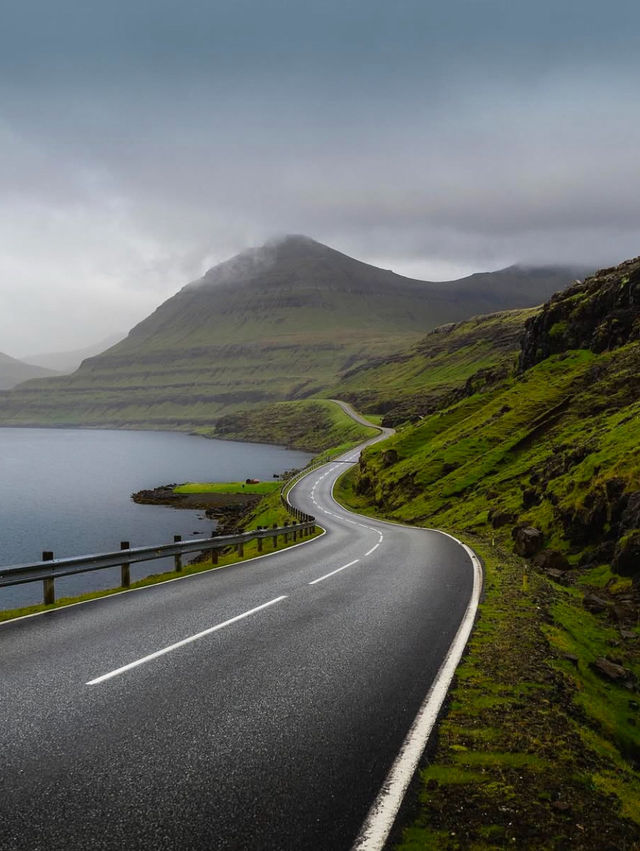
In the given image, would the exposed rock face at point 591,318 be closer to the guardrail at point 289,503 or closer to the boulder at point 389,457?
the boulder at point 389,457

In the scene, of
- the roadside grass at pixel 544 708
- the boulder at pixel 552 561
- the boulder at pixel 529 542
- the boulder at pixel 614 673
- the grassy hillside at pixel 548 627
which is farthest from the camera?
the boulder at pixel 529 542


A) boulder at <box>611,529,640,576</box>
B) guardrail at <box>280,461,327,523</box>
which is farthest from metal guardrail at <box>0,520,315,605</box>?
guardrail at <box>280,461,327,523</box>

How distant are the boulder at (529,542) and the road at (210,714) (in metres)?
10.6

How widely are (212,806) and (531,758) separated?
3.18m

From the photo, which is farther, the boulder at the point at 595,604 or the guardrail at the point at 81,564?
the boulder at the point at 595,604

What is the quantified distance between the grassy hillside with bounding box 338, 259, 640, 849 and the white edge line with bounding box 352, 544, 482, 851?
0.18 meters

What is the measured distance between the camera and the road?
4234mm

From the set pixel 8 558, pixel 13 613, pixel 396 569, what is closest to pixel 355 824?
pixel 13 613

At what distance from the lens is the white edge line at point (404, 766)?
414cm

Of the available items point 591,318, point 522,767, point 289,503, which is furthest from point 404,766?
point 591,318

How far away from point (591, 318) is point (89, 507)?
65.6 meters

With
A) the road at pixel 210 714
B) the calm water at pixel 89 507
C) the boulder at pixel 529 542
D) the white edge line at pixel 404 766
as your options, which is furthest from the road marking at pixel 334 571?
the calm water at pixel 89 507

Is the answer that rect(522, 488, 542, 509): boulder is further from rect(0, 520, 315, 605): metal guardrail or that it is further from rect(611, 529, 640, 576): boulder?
rect(0, 520, 315, 605): metal guardrail

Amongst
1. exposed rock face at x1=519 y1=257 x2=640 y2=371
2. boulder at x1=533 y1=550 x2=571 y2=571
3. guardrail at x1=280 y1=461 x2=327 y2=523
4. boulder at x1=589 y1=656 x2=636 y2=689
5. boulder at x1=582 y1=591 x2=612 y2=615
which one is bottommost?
guardrail at x1=280 y1=461 x2=327 y2=523
